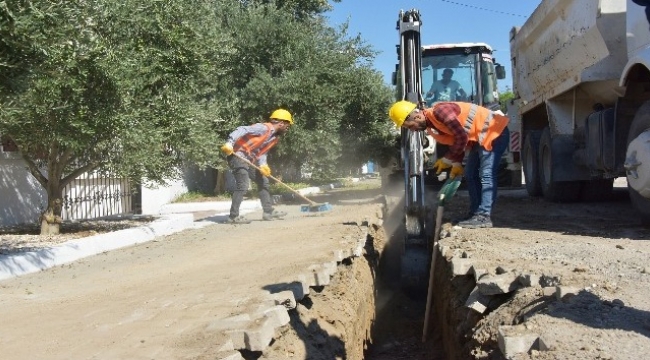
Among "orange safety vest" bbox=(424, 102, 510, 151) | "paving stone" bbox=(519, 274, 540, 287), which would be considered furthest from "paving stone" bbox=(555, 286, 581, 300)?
"orange safety vest" bbox=(424, 102, 510, 151)

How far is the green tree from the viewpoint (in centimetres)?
615

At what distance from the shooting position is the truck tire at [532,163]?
38.8ft

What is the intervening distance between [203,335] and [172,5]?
6694 mm

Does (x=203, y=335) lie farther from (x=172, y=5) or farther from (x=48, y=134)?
(x=172, y=5)

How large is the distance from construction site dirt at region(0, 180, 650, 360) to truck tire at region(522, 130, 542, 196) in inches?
96.9

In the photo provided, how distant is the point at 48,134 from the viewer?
816cm

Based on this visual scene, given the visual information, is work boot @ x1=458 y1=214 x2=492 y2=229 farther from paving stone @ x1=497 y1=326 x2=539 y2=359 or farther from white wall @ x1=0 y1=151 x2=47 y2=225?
white wall @ x1=0 y1=151 x2=47 y2=225

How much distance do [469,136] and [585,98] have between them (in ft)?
9.59

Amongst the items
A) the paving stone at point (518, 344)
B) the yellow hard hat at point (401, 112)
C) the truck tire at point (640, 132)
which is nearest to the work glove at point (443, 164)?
the yellow hard hat at point (401, 112)

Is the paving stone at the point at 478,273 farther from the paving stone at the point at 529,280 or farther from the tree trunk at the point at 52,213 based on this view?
the tree trunk at the point at 52,213

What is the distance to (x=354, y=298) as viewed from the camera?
20.8ft

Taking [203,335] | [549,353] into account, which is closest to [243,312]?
[203,335]

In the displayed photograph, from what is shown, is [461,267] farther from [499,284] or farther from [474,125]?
[474,125]

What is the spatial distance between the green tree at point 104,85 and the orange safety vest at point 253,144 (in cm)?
47
